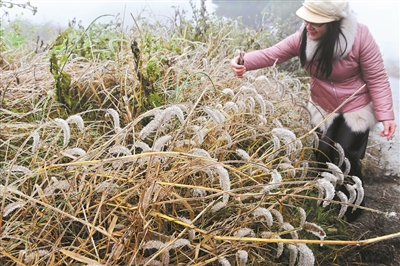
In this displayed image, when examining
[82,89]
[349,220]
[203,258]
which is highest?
[82,89]

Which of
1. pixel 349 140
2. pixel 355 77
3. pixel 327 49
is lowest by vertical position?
pixel 349 140

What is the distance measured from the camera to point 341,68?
2.10 metres

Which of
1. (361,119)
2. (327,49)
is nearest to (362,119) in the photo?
(361,119)

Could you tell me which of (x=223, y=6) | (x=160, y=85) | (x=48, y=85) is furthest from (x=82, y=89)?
(x=223, y=6)

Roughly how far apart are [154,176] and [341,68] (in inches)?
53.7

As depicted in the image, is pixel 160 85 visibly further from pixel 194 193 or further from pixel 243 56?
pixel 194 193

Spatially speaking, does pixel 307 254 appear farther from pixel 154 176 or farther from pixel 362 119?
pixel 362 119

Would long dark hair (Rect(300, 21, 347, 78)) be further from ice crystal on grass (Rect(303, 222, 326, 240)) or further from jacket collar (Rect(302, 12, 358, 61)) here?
ice crystal on grass (Rect(303, 222, 326, 240))

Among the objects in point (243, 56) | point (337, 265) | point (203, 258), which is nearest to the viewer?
point (203, 258)

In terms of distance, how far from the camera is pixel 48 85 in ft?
7.52

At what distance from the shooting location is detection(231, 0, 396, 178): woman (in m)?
2.01

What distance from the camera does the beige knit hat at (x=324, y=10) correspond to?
1.94 m

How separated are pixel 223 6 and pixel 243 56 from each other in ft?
10.8

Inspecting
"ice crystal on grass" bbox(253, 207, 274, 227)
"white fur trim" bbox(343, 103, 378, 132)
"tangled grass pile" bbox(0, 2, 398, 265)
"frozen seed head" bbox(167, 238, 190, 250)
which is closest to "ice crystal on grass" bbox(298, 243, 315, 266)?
"tangled grass pile" bbox(0, 2, 398, 265)
